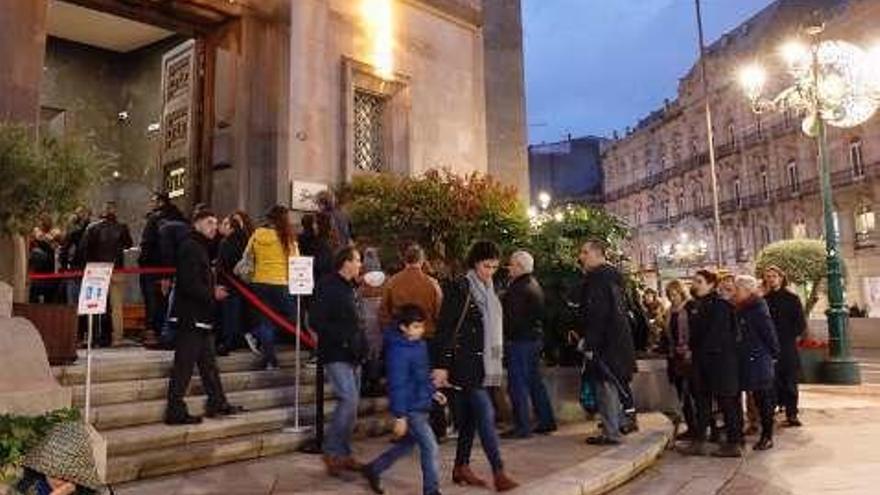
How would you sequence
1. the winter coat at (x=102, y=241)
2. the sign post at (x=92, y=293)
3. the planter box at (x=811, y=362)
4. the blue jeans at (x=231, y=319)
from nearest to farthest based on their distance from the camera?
the sign post at (x=92, y=293), the blue jeans at (x=231, y=319), the winter coat at (x=102, y=241), the planter box at (x=811, y=362)

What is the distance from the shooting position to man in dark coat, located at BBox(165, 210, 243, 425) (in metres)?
6.54

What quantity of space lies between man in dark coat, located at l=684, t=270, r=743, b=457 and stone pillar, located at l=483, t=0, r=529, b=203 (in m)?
10.7

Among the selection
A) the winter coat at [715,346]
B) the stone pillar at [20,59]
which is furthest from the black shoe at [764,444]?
the stone pillar at [20,59]

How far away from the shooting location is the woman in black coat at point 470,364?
5.61m

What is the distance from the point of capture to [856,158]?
39.4 metres

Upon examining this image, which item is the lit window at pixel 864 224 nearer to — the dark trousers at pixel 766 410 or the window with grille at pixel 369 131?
the window with grille at pixel 369 131

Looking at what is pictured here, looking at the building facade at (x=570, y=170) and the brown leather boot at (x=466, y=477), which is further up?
the building facade at (x=570, y=170)

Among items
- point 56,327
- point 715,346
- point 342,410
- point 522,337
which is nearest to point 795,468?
point 715,346

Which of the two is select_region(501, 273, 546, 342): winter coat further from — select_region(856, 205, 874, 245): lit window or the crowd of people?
select_region(856, 205, 874, 245): lit window

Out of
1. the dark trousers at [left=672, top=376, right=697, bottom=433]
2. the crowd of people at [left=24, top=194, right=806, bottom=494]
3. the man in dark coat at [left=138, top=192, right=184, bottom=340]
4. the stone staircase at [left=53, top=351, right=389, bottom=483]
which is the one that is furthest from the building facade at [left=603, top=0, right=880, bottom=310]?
the stone staircase at [left=53, top=351, right=389, bottom=483]

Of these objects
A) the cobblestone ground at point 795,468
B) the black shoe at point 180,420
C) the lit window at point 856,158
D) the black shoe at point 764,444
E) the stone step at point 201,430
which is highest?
the lit window at point 856,158

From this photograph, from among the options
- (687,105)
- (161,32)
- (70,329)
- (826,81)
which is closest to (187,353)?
(70,329)

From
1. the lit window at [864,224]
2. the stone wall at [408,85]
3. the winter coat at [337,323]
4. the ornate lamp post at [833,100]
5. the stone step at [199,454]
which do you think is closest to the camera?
the stone step at [199,454]

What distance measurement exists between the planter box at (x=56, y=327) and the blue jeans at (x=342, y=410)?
2465 millimetres
